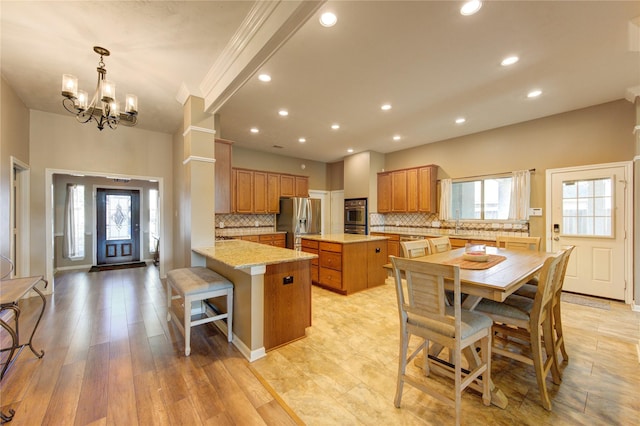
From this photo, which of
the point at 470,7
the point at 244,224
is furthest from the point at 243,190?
the point at 470,7

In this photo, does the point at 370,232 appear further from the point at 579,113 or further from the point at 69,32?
the point at 69,32

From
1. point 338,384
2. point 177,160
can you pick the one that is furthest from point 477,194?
point 177,160

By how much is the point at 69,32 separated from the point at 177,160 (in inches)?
104

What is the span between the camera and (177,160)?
4859 millimetres

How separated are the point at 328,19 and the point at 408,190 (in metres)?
4.51

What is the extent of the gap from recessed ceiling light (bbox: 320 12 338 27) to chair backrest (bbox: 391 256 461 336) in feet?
6.53

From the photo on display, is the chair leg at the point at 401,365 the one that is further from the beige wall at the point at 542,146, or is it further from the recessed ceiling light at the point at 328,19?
the beige wall at the point at 542,146

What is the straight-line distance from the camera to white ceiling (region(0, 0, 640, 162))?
6.87ft

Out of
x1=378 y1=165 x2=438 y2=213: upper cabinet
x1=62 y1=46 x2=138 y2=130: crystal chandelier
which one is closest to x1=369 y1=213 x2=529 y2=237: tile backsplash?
x1=378 y1=165 x2=438 y2=213: upper cabinet

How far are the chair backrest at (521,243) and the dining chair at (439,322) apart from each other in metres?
2.12

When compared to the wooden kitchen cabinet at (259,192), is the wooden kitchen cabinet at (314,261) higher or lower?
lower

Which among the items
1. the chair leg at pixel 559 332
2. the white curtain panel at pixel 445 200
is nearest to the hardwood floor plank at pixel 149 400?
the chair leg at pixel 559 332

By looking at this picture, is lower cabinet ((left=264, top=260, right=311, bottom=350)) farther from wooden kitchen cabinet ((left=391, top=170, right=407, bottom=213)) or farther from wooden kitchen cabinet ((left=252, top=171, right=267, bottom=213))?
wooden kitchen cabinet ((left=391, top=170, right=407, bottom=213))

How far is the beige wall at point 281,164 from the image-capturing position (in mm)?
6414
